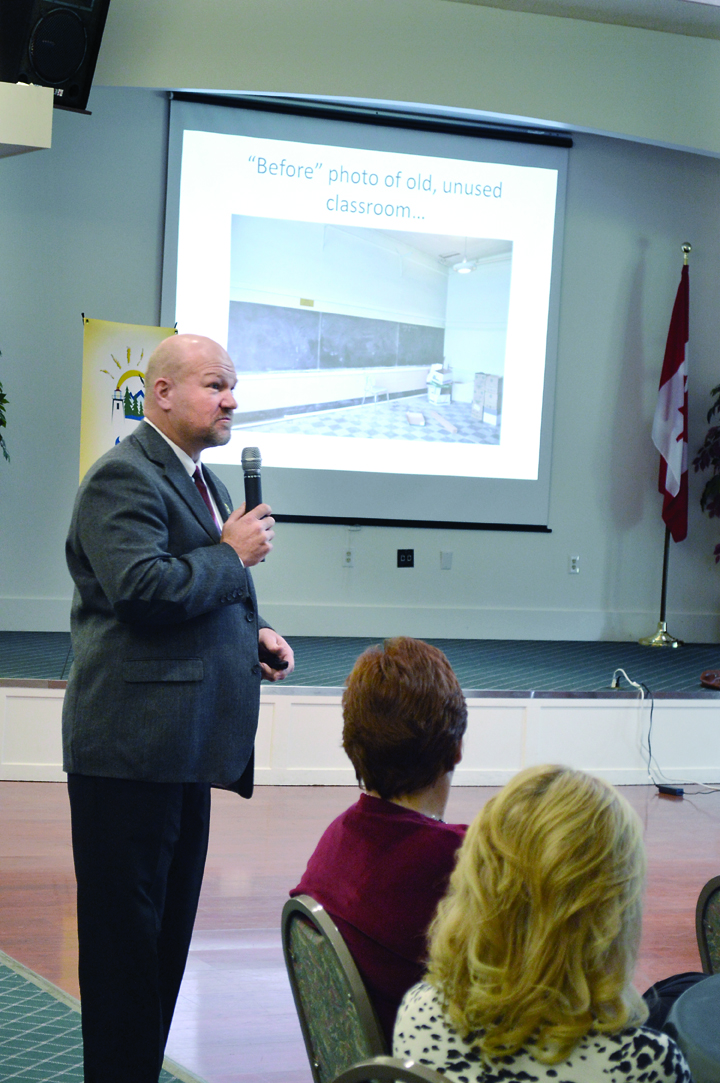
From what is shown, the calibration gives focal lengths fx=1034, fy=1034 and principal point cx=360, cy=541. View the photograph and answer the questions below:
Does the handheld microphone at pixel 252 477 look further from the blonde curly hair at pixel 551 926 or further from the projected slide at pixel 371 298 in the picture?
the projected slide at pixel 371 298

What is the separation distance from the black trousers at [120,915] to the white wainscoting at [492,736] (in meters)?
2.61

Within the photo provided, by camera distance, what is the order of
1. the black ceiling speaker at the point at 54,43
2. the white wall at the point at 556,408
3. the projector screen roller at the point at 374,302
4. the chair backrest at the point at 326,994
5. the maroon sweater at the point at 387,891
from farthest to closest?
1. the projector screen roller at the point at 374,302
2. the white wall at the point at 556,408
3. the black ceiling speaker at the point at 54,43
4. the maroon sweater at the point at 387,891
5. the chair backrest at the point at 326,994

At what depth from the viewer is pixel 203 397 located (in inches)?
70.5

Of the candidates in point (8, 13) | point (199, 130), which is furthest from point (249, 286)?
point (8, 13)

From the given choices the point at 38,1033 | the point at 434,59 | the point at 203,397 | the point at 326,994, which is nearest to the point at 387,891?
the point at 326,994

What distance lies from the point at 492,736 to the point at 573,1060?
378cm

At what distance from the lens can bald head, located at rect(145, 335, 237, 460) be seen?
70.5 inches

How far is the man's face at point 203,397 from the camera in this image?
1789mm

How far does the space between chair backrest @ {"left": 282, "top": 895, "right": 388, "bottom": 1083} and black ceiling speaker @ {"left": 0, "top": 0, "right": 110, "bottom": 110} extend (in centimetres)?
388

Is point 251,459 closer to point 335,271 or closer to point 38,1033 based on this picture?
point 38,1033

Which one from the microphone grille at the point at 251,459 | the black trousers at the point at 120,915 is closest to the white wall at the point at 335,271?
the microphone grille at the point at 251,459

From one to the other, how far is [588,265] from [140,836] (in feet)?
18.0

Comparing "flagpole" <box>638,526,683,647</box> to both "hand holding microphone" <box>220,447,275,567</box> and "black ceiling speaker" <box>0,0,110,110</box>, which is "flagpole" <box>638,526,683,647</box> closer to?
"black ceiling speaker" <box>0,0,110,110</box>

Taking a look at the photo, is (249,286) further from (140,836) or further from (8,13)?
(140,836)
